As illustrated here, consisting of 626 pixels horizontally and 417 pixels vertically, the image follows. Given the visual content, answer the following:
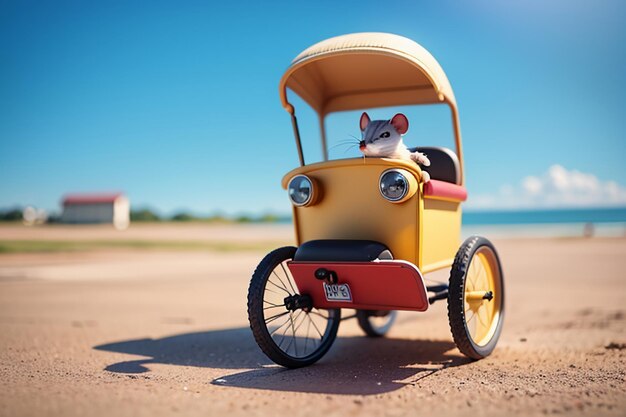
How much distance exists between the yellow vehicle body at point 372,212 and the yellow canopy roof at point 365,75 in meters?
0.96

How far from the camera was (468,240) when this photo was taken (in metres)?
5.29

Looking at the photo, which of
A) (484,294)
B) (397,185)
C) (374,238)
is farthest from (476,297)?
(397,185)

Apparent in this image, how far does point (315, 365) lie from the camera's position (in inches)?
203

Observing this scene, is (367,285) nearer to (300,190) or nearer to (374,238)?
(374,238)

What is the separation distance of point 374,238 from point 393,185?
1.81 feet

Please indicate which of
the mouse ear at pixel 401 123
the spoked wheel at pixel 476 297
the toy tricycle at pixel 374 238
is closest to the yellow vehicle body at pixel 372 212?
the toy tricycle at pixel 374 238

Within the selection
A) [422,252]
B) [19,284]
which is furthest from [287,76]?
[19,284]

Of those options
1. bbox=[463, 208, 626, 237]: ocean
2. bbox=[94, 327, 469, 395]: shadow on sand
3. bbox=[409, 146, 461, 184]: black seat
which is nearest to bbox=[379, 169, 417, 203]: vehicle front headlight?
bbox=[409, 146, 461, 184]: black seat

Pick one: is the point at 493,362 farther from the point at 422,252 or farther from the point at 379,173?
the point at 379,173

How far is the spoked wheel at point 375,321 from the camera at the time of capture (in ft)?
22.0

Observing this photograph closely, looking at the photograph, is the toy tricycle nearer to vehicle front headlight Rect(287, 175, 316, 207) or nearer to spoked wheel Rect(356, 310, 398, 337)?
vehicle front headlight Rect(287, 175, 316, 207)

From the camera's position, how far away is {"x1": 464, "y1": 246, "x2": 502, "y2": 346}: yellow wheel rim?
17.9ft

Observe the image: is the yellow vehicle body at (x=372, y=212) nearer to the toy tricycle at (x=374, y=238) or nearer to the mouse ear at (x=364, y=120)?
the toy tricycle at (x=374, y=238)

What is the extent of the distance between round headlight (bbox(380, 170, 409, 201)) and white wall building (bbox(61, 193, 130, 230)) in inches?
2046
